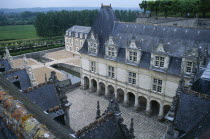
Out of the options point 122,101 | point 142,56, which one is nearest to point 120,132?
point 142,56

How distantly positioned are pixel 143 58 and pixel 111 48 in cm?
508

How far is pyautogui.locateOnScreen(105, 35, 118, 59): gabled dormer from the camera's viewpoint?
2512 centimetres

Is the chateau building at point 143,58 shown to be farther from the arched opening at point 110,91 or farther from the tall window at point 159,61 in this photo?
the arched opening at point 110,91

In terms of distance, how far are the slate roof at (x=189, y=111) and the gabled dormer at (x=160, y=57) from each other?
965 cm

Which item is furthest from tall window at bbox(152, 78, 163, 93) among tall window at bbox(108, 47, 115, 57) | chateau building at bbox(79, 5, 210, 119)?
tall window at bbox(108, 47, 115, 57)

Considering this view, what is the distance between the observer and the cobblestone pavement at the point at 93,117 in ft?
68.8

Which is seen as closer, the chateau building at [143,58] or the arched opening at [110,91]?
the chateau building at [143,58]

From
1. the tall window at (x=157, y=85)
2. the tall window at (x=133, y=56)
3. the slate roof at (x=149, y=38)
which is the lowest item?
the tall window at (x=157, y=85)

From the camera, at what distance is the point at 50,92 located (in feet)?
47.5

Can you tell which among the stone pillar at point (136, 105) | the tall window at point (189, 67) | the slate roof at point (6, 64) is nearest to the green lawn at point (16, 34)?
the slate roof at point (6, 64)

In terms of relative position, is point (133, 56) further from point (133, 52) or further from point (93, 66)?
point (93, 66)

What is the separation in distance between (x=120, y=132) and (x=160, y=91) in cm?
1330

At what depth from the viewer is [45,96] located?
14.1 m

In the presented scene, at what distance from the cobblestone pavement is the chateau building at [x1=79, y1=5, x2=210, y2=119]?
1.08 m
